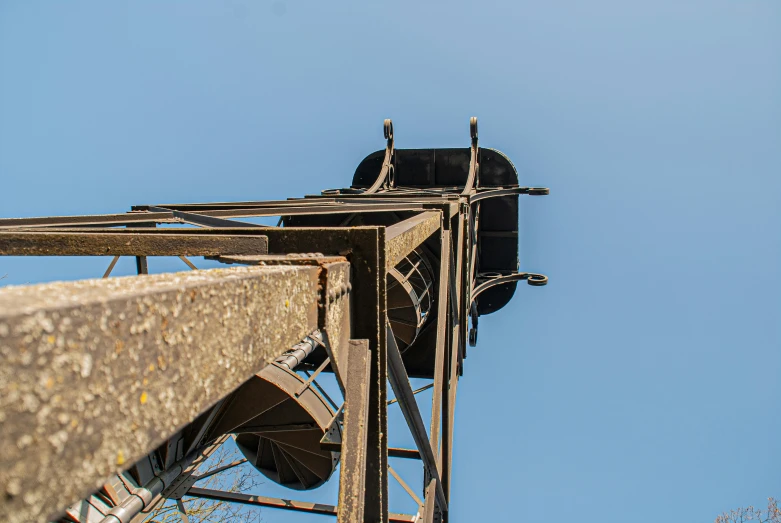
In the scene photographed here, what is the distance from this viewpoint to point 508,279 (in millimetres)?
11555

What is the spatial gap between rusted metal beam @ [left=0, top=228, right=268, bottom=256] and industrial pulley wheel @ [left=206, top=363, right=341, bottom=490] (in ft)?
10.1

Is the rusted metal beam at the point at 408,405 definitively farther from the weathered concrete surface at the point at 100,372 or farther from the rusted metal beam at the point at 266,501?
the rusted metal beam at the point at 266,501

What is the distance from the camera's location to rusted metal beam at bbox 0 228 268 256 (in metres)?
2.55

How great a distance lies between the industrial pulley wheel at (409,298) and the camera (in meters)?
8.45

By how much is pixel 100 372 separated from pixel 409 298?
301 inches

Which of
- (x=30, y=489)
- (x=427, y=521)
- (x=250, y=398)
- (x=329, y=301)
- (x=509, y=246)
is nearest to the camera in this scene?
(x=30, y=489)

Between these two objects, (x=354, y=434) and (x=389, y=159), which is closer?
(x=354, y=434)

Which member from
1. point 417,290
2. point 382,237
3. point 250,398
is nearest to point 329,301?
point 382,237

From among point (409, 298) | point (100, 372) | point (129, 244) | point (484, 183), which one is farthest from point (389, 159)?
point (100, 372)

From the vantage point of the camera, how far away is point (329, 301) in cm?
222

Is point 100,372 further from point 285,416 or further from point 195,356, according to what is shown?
point 285,416

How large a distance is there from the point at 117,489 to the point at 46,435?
16.9 feet

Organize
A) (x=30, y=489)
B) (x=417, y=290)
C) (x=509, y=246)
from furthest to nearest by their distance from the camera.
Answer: (x=509, y=246)
(x=417, y=290)
(x=30, y=489)

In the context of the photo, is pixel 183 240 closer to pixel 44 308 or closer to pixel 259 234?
pixel 259 234
